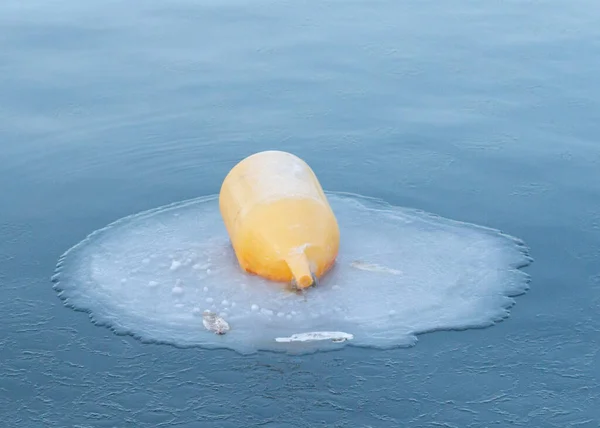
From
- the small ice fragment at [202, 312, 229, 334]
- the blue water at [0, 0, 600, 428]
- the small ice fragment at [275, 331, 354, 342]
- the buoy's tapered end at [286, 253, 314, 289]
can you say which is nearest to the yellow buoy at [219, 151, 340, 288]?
the buoy's tapered end at [286, 253, 314, 289]

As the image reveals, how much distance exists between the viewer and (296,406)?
12.9 metres

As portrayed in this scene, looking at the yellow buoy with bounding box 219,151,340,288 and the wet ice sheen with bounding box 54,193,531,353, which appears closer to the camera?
the wet ice sheen with bounding box 54,193,531,353

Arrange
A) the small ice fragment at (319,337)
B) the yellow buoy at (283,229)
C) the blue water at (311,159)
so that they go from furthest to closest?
the yellow buoy at (283,229), the small ice fragment at (319,337), the blue water at (311,159)

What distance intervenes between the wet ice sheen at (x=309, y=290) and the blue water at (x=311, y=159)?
0.35 metres

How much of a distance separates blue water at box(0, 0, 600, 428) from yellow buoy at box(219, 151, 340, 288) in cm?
193

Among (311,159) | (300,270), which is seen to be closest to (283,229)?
(300,270)

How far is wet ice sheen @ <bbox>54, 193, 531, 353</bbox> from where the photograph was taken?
14680 millimetres

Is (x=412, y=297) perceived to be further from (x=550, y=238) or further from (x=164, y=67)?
(x=164, y=67)

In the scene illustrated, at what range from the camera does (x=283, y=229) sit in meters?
15.5

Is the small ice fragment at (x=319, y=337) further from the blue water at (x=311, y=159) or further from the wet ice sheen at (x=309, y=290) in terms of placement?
the blue water at (x=311, y=159)

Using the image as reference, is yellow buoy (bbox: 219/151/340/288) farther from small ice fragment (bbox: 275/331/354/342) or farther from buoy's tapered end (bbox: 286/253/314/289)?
small ice fragment (bbox: 275/331/354/342)

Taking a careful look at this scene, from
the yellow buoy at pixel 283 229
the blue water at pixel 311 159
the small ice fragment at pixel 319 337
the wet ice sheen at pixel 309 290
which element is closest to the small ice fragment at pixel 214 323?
the wet ice sheen at pixel 309 290

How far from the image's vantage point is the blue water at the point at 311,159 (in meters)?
13.1

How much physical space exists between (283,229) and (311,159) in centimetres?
544
